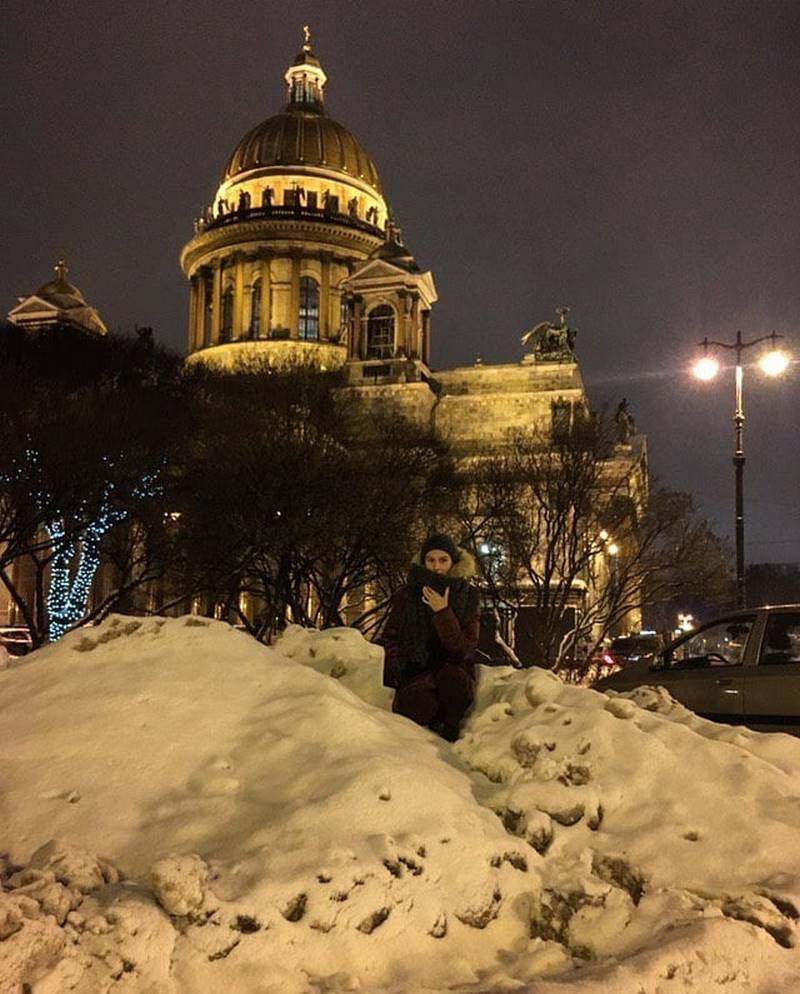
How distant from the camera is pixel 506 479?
2758 centimetres

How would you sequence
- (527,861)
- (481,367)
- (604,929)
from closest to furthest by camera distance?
(604,929) → (527,861) → (481,367)

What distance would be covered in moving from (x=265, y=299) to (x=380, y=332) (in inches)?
573

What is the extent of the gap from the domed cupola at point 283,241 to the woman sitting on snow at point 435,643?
53695 mm

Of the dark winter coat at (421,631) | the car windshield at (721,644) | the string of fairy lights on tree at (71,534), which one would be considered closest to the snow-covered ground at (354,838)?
the dark winter coat at (421,631)

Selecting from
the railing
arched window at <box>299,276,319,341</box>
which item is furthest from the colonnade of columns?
the railing

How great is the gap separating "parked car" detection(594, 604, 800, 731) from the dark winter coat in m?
4.03

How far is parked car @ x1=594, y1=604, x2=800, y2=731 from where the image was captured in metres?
9.11

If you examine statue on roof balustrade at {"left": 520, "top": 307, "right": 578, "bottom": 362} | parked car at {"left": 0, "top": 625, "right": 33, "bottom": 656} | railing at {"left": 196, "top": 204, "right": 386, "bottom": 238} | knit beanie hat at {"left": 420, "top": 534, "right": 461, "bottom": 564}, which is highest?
railing at {"left": 196, "top": 204, "right": 386, "bottom": 238}

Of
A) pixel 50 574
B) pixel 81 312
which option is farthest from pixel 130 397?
pixel 81 312

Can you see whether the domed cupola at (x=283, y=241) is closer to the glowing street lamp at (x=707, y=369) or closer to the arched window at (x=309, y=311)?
the arched window at (x=309, y=311)

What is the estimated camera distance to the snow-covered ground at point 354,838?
3699mm

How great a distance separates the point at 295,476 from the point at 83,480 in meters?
5.15

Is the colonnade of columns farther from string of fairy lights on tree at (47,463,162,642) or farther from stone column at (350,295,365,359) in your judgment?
string of fairy lights on tree at (47,463,162,642)

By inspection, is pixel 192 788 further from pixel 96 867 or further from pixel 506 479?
pixel 506 479
